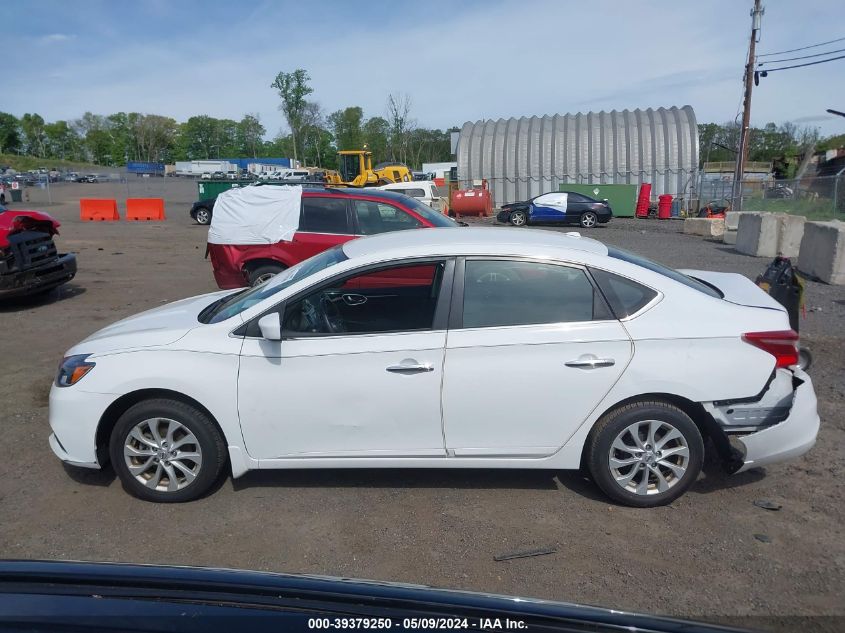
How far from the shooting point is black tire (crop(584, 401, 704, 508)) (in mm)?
4133

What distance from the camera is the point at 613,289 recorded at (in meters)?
4.25

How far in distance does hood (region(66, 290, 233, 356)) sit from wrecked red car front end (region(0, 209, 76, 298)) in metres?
6.00

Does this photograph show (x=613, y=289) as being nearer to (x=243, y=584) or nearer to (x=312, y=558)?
(x=312, y=558)

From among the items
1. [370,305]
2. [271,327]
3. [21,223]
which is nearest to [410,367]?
[370,305]

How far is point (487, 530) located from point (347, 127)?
98261mm

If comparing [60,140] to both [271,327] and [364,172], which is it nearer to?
[364,172]

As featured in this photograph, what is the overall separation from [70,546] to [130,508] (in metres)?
0.46

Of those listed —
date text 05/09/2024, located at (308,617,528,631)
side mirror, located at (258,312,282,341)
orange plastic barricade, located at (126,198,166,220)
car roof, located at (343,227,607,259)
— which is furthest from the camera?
orange plastic barricade, located at (126,198,166,220)

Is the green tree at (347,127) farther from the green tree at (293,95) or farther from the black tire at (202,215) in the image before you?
the black tire at (202,215)

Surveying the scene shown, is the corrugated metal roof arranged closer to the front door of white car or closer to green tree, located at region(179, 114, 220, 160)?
the front door of white car

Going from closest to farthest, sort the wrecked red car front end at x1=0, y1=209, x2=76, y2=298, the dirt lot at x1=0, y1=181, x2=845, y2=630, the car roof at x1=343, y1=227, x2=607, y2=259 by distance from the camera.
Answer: the dirt lot at x1=0, y1=181, x2=845, y2=630, the car roof at x1=343, y1=227, x2=607, y2=259, the wrecked red car front end at x1=0, y1=209, x2=76, y2=298

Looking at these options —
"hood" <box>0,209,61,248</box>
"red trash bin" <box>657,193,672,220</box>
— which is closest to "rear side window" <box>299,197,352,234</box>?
"hood" <box>0,209,61,248</box>

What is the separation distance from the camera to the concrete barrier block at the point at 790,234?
15203 mm

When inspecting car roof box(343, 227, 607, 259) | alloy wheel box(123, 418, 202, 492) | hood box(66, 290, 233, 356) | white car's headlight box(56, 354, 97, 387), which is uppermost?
car roof box(343, 227, 607, 259)
